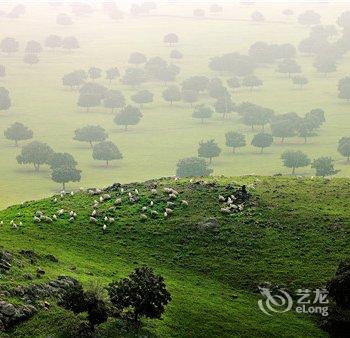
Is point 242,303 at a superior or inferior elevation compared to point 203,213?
inferior

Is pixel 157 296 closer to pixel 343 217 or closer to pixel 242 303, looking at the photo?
pixel 242 303

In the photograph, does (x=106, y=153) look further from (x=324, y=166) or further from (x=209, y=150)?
(x=324, y=166)

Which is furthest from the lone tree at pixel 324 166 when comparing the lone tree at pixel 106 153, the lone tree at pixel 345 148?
the lone tree at pixel 106 153

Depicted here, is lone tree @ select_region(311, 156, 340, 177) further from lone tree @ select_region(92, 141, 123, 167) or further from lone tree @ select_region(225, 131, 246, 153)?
lone tree @ select_region(92, 141, 123, 167)

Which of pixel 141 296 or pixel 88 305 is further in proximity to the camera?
pixel 141 296

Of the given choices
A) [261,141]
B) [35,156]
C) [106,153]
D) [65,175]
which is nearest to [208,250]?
[65,175]

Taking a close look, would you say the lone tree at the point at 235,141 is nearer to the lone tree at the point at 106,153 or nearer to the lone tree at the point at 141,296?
the lone tree at the point at 106,153

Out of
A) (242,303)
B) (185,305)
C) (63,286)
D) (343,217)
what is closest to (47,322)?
(63,286)
